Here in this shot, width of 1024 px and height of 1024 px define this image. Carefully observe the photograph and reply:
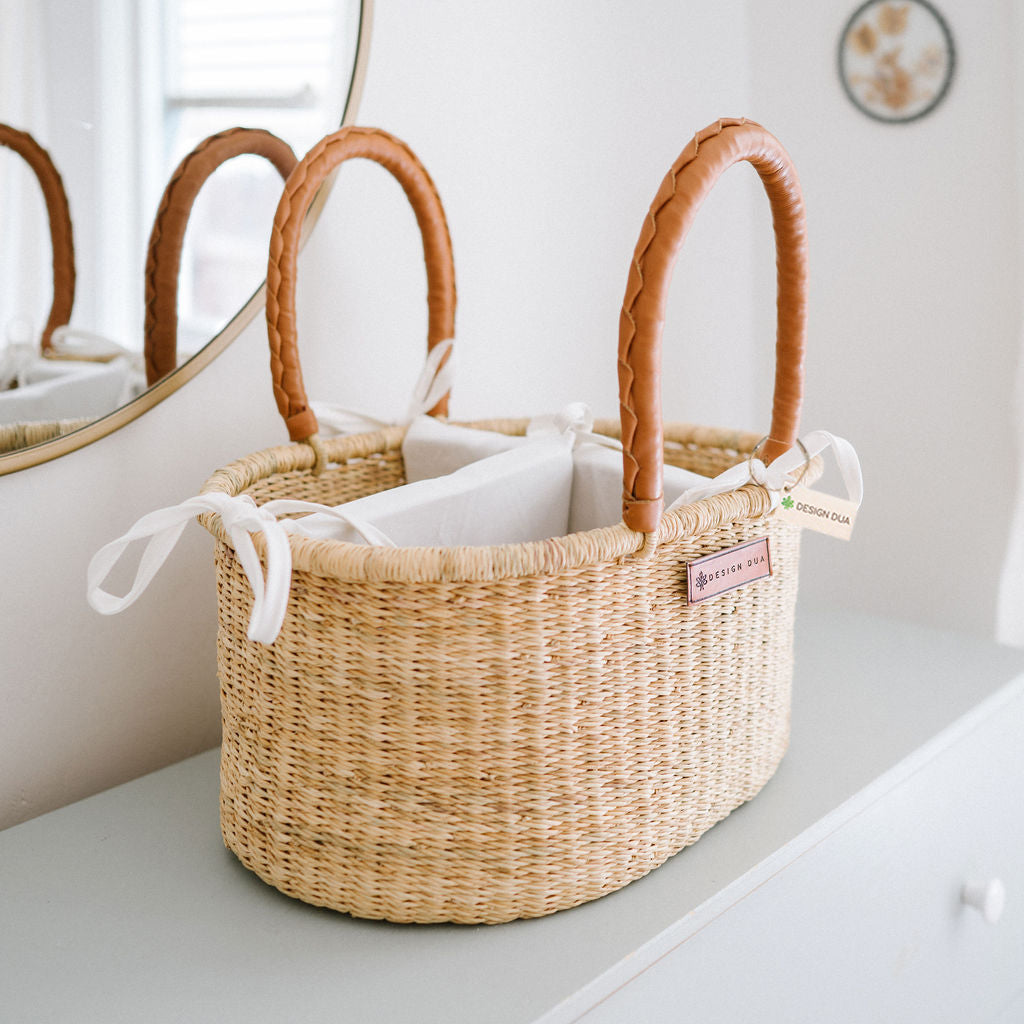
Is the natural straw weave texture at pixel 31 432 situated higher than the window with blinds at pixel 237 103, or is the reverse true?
the window with blinds at pixel 237 103

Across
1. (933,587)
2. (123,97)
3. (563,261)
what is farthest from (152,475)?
(933,587)

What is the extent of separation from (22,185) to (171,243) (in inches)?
5.4

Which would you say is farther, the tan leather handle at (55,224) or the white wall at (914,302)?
the white wall at (914,302)

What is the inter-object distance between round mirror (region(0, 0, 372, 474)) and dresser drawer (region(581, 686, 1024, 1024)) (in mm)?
654

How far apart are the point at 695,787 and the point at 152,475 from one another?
57cm

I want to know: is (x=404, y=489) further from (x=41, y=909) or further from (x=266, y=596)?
(x=41, y=909)

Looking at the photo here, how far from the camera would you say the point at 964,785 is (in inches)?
41.4

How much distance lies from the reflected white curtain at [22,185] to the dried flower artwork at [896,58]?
3.58 ft

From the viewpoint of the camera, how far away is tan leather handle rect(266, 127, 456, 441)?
0.88 meters

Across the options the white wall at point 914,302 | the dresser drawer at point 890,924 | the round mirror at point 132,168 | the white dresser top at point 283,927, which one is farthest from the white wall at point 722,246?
the white dresser top at point 283,927

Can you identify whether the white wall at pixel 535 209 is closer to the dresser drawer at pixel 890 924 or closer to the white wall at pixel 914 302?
the white wall at pixel 914 302

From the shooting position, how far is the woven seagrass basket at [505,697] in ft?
2.21

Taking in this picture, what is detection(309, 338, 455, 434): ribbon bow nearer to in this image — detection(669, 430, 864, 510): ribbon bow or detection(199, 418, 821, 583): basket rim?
detection(199, 418, 821, 583): basket rim

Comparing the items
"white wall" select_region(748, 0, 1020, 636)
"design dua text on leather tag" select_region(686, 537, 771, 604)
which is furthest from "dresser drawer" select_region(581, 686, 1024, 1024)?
"white wall" select_region(748, 0, 1020, 636)
